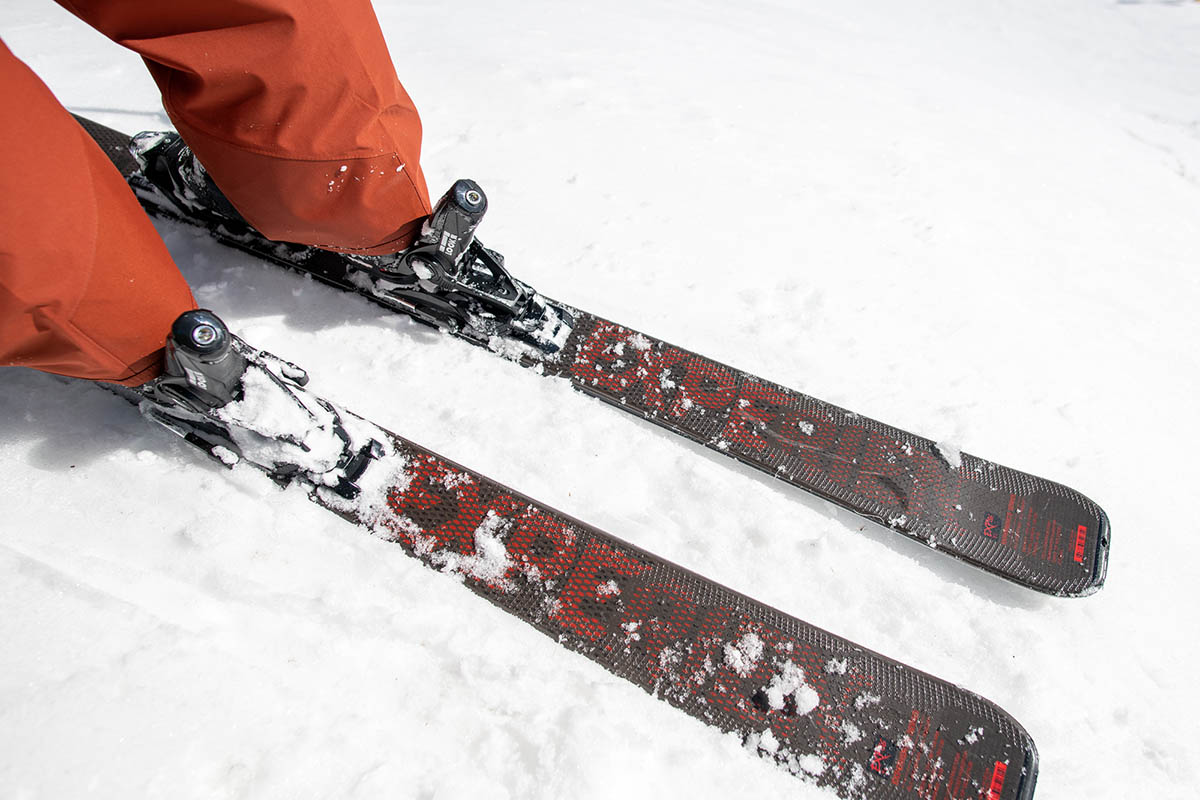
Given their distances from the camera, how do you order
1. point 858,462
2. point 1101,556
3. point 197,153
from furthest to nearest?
1. point 858,462
2. point 1101,556
3. point 197,153

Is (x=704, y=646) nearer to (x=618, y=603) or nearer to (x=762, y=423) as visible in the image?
(x=618, y=603)

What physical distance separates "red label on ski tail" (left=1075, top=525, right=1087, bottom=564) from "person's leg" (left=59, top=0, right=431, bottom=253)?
1.87 m

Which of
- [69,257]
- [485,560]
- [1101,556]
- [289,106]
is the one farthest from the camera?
[1101,556]

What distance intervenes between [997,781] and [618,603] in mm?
849

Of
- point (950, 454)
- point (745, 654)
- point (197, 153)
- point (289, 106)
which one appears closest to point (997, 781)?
point (745, 654)

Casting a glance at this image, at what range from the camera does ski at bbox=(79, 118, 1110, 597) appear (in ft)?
5.56

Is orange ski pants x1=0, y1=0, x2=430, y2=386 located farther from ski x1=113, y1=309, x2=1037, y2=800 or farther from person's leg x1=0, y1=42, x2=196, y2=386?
ski x1=113, y1=309, x2=1037, y2=800

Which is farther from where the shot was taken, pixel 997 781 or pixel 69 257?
pixel 997 781

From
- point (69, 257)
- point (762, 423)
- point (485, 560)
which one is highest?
point (69, 257)

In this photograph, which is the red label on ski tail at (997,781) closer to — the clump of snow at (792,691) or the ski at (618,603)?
the ski at (618,603)

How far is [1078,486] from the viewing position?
6.25ft

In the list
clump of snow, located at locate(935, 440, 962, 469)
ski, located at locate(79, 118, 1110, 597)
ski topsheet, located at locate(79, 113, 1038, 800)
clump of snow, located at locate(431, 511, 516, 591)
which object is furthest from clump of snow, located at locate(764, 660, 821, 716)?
clump of snow, located at locate(935, 440, 962, 469)

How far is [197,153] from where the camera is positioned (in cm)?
141

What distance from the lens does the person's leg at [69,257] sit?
1007 mm
